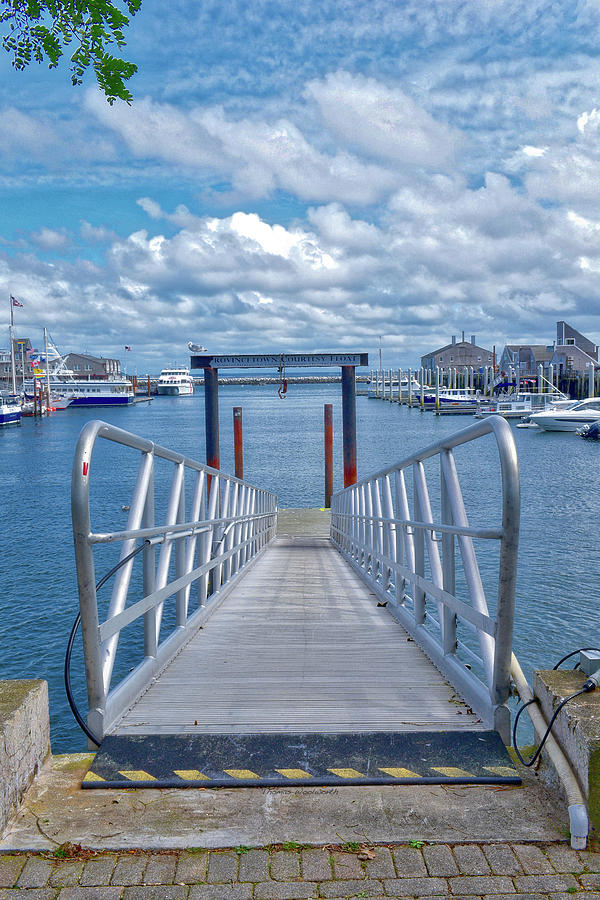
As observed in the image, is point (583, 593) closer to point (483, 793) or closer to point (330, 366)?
point (330, 366)

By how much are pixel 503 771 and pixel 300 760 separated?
75cm

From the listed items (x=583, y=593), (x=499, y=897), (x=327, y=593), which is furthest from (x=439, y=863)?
(x=583, y=593)

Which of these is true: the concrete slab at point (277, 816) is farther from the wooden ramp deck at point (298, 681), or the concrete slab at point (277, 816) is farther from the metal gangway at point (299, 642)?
the wooden ramp deck at point (298, 681)

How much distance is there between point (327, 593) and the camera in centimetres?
735

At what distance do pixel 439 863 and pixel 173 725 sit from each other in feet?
4.39

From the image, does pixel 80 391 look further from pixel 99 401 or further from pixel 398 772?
pixel 398 772

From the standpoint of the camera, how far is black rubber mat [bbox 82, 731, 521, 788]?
8.79ft

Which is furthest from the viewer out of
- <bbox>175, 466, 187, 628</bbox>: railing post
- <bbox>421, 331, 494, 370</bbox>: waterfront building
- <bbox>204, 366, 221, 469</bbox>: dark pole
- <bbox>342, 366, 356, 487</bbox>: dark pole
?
<bbox>421, 331, 494, 370</bbox>: waterfront building

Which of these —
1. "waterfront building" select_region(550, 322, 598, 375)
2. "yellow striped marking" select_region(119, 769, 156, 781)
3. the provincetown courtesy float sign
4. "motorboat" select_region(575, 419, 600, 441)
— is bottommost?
"motorboat" select_region(575, 419, 600, 441)

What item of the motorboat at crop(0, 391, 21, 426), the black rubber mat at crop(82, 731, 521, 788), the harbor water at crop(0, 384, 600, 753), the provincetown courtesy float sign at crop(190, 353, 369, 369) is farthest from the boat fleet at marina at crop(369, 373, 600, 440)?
the motorboat at crop(0, 391, 21, 426)

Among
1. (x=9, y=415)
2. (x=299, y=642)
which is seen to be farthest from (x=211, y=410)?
(x=9, y=415)

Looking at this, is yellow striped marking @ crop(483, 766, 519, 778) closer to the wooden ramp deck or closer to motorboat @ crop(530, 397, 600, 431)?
the wooden ramp deck

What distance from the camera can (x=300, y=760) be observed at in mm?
2809

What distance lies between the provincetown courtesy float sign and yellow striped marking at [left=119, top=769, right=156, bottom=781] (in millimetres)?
14590
